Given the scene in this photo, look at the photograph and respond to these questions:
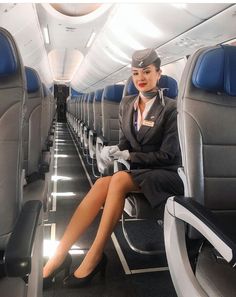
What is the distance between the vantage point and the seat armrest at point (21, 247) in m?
1.00

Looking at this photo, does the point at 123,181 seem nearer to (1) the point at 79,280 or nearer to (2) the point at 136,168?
(2) the point at 136,168

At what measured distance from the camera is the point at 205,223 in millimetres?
1220

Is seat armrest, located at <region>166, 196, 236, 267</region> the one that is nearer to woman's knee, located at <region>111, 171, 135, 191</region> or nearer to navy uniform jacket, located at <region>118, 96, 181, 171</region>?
woman's knee, located at <region>111, 171, 135, 191</region>

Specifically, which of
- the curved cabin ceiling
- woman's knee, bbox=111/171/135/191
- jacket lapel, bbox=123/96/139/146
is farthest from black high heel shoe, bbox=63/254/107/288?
the curved cabin ceiling

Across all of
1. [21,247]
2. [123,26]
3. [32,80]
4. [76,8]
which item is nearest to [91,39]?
[76,8]

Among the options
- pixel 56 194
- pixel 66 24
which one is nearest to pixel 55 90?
pixel 66 24

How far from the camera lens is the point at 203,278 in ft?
4.25

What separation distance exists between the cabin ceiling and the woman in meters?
1.36

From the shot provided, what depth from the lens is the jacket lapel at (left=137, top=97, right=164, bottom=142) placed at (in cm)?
238

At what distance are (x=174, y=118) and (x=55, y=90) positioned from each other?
64.0 feet

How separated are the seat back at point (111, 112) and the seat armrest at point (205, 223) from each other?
8.86ft

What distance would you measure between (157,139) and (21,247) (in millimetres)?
1512

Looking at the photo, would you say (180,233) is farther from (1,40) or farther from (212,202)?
(1,40)

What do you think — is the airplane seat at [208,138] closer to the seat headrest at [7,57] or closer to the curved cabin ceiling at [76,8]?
the seat headrest at [7,57]
